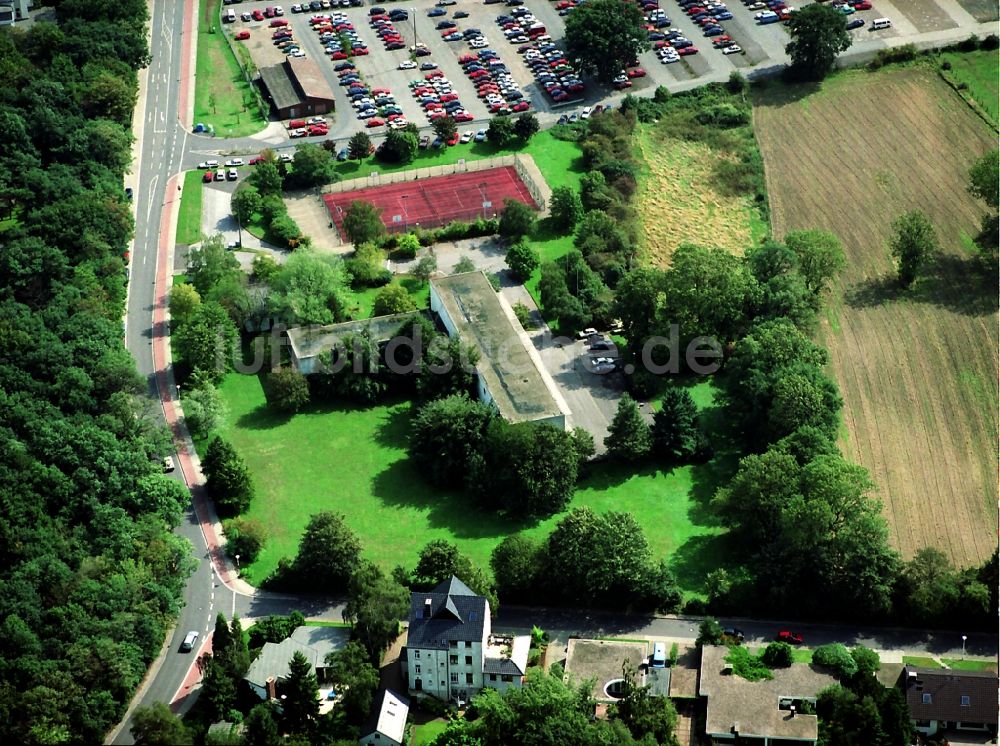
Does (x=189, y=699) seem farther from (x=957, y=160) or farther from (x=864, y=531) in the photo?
(x=957, y=160)

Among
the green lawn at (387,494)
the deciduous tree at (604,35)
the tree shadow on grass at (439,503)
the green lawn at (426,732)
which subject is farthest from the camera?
the deciduous tree at (604,35)

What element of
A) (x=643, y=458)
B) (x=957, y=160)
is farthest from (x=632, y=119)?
(x=643, y=458)

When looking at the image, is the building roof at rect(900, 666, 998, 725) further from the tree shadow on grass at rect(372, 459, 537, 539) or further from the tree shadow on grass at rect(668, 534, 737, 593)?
the tree shadow on grass at rect(372, 459, 537, 539)

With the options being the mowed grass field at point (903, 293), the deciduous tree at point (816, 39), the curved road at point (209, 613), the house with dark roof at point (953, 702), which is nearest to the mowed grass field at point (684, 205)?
the mowed grass field at point (903, 293)

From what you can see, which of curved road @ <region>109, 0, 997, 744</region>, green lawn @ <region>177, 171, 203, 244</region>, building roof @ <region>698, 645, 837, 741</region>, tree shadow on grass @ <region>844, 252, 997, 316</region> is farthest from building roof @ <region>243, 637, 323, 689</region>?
tree shadow on grass @ <region>844, 252, 997, 316</region>

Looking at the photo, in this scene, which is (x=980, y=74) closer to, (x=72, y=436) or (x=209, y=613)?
(x=72, y=436)

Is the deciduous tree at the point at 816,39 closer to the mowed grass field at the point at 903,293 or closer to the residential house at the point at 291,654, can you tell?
the mowed grass field at the point at 903,293
